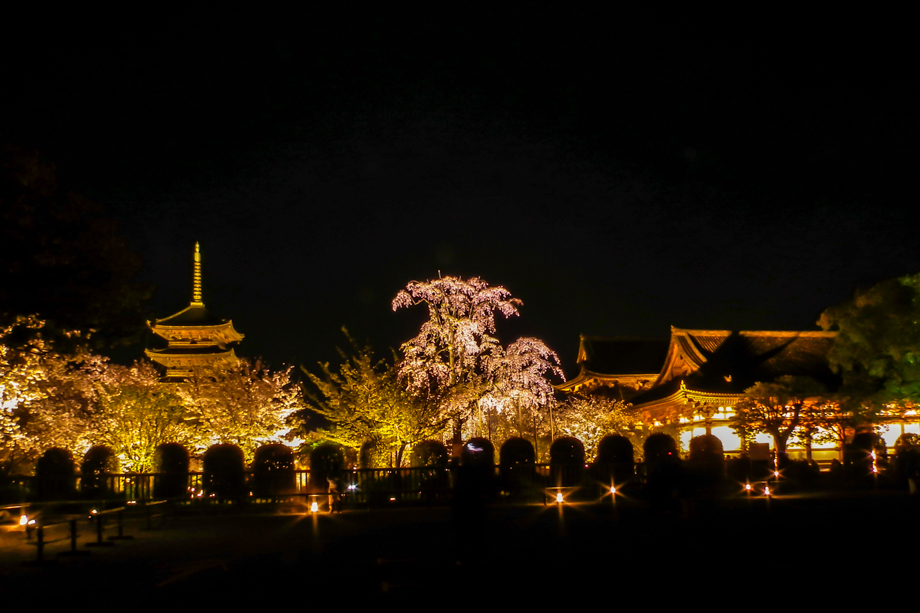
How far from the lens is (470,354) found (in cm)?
3519

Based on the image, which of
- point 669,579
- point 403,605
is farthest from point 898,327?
point 403,605

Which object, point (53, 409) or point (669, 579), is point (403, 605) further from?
point (53, 409)

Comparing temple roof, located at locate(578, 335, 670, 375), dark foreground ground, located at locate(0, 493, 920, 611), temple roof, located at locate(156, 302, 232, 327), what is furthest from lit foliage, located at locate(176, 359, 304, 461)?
temple roof, located at locate(578, 335, 670, 375)

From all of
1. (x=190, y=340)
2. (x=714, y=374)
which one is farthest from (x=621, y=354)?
(x=190, y=340)

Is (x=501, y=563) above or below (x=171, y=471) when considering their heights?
below

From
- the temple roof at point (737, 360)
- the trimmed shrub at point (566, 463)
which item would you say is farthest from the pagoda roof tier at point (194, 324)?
the trimmed shrub at point (566, 463)

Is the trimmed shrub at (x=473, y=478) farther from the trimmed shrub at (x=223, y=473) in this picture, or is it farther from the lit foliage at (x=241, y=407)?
the lit foliage at (x=241, y=407)

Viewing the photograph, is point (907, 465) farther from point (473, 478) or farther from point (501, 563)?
point (473, 478)

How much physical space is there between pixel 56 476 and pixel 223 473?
4.47 meters

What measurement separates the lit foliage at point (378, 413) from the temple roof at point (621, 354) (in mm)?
27083

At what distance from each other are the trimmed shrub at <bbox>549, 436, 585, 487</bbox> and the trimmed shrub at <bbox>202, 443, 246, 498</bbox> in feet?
30.4

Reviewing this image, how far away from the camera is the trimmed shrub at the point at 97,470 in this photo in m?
22.8

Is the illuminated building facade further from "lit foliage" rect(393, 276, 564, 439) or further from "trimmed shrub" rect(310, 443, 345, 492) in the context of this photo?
"trimmed shrub" rect(310, 443, 345, 492)

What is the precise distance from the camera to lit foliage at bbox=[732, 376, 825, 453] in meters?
33.3
